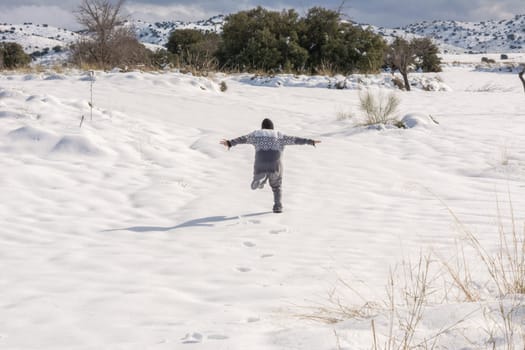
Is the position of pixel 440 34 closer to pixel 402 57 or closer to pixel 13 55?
pixel 13 55

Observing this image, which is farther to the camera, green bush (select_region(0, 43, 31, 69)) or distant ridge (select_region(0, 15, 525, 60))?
distant ridge (select_region(0, 15, 525, 60))

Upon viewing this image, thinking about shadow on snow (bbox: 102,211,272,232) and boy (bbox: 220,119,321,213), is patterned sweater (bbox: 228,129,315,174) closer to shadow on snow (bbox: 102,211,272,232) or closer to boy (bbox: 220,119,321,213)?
boy (bbox: 220,119,321,213)

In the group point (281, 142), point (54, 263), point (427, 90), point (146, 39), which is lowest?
point (54, 263)

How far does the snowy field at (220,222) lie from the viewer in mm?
2713

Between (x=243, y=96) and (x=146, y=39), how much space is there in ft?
448

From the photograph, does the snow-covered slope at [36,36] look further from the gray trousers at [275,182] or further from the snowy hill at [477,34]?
the gray trousers at [275,182]

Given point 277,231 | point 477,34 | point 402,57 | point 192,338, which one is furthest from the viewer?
point 477,34

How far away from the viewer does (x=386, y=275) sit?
3762 millimetres

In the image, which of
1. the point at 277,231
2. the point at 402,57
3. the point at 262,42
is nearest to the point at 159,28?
the point at 262,42

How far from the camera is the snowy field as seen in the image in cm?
271

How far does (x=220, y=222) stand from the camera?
5465 mm

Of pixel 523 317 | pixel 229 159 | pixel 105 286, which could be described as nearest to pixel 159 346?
pixel 105 286

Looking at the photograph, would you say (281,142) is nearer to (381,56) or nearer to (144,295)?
(144,295)

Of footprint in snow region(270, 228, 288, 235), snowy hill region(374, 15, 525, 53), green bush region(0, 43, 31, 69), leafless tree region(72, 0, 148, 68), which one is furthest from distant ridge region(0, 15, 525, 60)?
footprint in snow region(270, 228, 288, 235)
